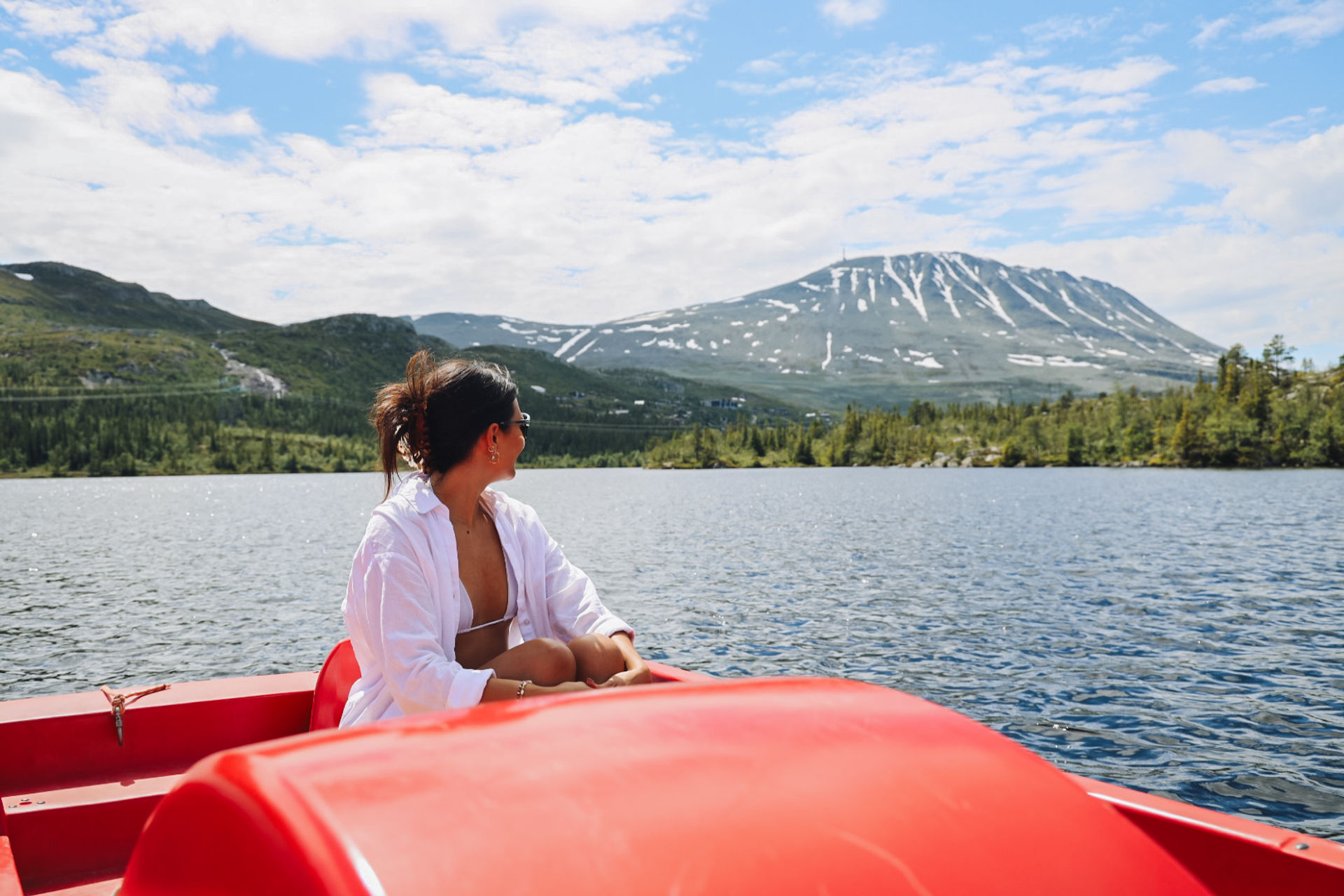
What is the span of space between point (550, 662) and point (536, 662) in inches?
2.0

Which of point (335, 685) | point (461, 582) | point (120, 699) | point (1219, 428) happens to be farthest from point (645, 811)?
point (1219, 428)

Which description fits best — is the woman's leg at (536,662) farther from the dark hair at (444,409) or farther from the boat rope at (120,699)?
the boat rope at (120,699)

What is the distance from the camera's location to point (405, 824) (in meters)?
1.52

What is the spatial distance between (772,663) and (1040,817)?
16.3 meters

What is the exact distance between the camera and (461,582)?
146 inches

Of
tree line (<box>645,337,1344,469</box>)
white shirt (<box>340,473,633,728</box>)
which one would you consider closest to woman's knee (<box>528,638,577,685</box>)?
white shirt (<box>340,473,633,728</box>)

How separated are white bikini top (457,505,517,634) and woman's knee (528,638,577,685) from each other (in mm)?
344

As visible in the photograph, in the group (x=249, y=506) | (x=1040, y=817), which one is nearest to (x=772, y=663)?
(x=1040, y=817)

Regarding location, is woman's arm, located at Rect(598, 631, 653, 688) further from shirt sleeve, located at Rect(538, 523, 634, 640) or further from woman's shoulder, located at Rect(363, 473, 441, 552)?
woman's shoulder, located at Rect(363, 473, 441, 552)

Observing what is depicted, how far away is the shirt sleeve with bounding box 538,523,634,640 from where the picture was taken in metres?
4.13

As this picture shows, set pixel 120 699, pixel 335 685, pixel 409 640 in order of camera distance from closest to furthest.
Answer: pixel 409 640, pixel 335 685, pixel 120 699

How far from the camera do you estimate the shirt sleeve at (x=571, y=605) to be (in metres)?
4.13

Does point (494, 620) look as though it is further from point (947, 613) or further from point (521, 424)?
point (947, 613)

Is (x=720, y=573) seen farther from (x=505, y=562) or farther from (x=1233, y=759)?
(x=505, y=562)
